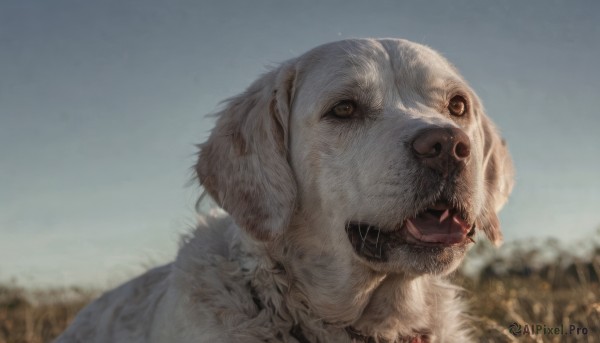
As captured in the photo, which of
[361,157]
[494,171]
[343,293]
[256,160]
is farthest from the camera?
[494,171]

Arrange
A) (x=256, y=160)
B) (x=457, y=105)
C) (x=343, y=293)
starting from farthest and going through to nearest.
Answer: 1. (x=457, y=105)
2. (x=256, y=160)
3. (x=343, y=293)

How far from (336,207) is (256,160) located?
55cm

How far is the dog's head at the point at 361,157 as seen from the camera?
11.5 feet

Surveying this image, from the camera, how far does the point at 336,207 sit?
377 cm

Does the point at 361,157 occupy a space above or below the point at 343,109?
below

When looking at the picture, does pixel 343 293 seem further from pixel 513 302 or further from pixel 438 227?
pixel 513 302

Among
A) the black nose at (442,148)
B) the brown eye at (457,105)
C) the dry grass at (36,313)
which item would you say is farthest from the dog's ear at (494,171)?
the dry grass at (36,313)

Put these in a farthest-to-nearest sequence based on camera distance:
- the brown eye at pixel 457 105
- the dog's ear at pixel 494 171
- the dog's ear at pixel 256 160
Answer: the dog's ear at pixel 494 171, the brown eye at pixel 457 105, the dog's ear at pixel 256 160

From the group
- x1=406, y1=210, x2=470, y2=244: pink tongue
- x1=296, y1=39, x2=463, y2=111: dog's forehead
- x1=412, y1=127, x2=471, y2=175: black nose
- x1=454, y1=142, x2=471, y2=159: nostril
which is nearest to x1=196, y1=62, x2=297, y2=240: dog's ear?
A: x1=296, y1=39, x2=463, y2=111: dog's forehead

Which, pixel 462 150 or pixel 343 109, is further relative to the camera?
pixel 343 109

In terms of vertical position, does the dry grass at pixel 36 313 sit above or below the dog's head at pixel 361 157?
below

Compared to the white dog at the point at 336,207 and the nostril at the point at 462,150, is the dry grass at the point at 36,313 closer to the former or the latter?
the white dog at the point at 336,207

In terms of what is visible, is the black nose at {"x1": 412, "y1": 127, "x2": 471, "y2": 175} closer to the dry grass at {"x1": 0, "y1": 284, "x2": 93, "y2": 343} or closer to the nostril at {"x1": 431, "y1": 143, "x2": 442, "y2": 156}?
the nostril at {"x1": 431, "y1": 143, "x2": 442, "y2": 156}

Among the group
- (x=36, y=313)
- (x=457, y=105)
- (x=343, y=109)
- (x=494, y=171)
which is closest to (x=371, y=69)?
(x=343, y=109)
